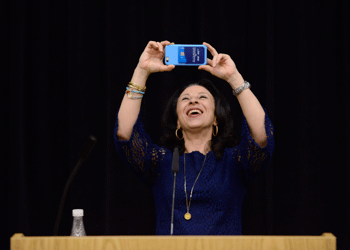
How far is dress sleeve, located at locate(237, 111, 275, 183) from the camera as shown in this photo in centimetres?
135

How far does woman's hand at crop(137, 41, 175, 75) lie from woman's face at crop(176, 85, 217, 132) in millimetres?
228

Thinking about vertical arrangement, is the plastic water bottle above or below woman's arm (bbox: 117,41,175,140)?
below

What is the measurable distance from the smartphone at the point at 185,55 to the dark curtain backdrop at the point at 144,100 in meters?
0.52

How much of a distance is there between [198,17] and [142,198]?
1.03 metres

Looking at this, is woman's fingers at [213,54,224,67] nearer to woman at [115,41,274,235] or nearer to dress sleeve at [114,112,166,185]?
woman at [115,41,274,235]

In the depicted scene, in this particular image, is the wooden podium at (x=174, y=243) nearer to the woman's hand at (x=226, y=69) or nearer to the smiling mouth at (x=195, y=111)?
the woman's hand at (x=226, y=69)

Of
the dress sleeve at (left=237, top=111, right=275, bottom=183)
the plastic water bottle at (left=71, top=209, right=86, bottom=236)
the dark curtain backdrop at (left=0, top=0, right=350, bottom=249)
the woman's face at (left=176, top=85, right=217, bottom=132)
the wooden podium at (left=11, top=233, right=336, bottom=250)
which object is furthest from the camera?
Result: the dark curtain backdrop at (left=0, top=0, right=350, bottom=249)

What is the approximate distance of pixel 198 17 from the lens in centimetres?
202

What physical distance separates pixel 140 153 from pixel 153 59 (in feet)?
1.24

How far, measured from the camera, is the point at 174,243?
2.33 ft

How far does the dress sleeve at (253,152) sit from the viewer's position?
4.42 ft

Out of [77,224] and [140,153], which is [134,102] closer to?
[140,153]

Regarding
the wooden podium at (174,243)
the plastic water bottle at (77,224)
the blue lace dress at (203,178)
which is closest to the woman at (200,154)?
the blue lace dress at (203,178)

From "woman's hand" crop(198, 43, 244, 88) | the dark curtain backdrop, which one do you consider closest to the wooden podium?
"woman's hand" crop(198, 43, 244, 88)
